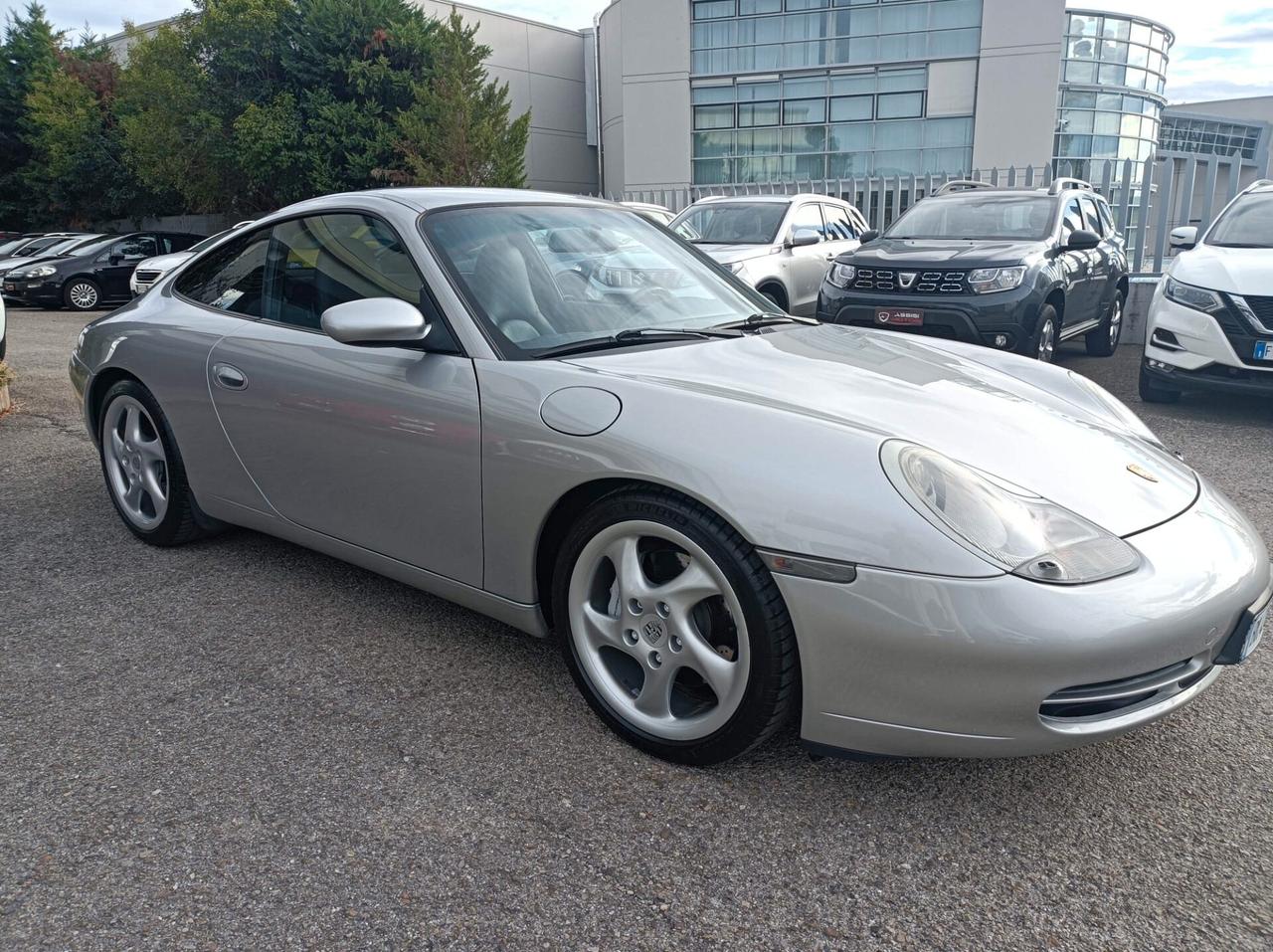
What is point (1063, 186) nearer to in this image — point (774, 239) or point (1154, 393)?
point (774, 239)

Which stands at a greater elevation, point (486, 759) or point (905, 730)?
point (905, 730)

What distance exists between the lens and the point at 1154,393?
7.34 metres

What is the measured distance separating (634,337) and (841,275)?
5.91 m

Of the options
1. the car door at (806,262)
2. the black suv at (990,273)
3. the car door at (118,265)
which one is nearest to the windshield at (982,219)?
the black suv at (990,273)

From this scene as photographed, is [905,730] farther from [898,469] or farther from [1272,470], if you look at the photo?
[1272,470]

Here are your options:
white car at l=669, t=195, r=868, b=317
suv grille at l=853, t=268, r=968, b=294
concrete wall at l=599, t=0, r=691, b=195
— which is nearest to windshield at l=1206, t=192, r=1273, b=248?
suv grille at l=853, t=268, r=968, b=294

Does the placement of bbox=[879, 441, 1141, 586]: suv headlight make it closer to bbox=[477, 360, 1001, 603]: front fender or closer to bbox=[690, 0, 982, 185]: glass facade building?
bbox=[477, 360, 1001, 603]: front fender

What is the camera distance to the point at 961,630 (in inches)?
79.4

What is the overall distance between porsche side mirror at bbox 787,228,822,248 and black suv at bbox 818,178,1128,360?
1.14m

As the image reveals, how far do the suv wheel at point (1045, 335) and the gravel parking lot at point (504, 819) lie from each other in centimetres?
500

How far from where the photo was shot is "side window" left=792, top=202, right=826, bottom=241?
34.2 ft

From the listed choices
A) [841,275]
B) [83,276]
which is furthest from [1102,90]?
[83,276]

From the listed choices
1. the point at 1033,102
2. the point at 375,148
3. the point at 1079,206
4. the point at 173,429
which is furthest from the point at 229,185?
the point at 173,429

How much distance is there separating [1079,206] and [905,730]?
28.0 ft
